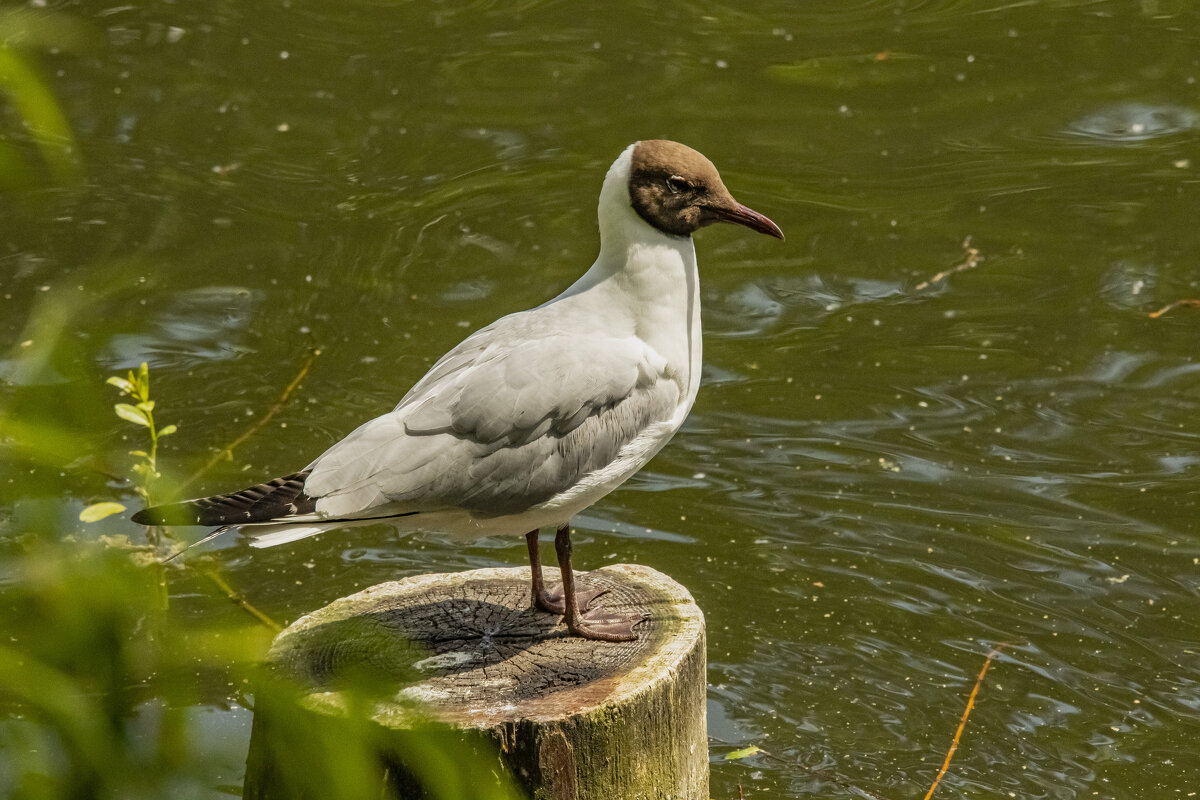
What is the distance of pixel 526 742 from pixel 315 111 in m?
6.02

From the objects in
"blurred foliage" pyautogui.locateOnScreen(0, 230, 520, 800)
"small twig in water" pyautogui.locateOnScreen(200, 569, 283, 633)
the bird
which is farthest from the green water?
"blurred foliage" pyautogui.locateOnScreen(0, 230, 520, 800)

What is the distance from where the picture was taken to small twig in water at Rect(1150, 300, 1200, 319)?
6.79m

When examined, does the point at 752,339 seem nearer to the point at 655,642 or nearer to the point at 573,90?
the point at 573,90

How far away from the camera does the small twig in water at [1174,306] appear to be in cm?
679

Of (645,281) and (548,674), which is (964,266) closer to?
(645,281)

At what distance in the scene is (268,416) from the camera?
591 centimetres

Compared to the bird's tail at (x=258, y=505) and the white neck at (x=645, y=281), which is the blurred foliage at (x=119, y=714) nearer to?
the bird's tail at (x=258, y=505)

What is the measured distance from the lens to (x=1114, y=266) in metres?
7.11

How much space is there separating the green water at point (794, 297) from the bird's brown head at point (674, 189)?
1.30 metres

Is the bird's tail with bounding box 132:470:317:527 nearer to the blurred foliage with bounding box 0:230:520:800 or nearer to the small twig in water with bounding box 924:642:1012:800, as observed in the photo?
the blurred foliage with bounding box 0:230:520:800

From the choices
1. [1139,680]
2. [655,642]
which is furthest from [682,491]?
[655,642]

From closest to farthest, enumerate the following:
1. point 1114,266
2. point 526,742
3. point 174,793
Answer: point 174,793, point 526,742, point 1114,266

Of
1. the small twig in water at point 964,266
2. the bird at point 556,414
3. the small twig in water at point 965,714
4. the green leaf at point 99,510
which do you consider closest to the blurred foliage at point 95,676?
the bird at point 556,414

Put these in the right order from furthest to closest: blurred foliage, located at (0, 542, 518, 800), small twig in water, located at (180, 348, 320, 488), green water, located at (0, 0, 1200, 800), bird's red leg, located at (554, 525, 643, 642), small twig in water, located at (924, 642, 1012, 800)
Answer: small twig in water, located at (180, 348, 320, 488), green water, located at (0, 0, 1200, 800), small twig in water, located at (924, 642, 1012, 800), bird's red leg, located at (554, 525, 643, 642), blurred foliage, located at (0, 542, 518, 800)
